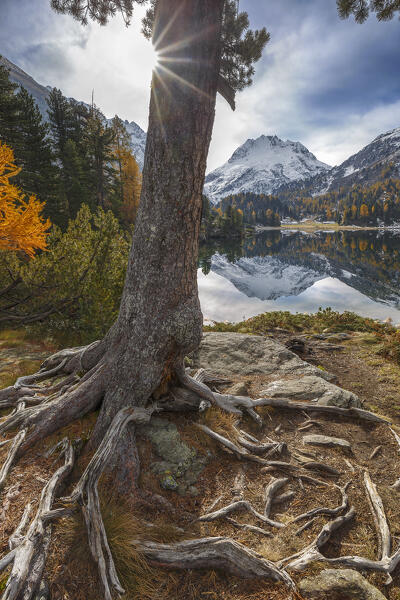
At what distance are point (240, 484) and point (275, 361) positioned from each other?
13.9ft

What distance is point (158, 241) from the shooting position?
362 cm

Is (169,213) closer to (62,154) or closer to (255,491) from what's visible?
(255,491)

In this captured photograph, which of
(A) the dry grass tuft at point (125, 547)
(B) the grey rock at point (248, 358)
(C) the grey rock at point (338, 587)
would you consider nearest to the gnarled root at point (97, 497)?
(A) the dry grass tuft at point (125, 547)

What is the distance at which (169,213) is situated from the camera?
356 cm

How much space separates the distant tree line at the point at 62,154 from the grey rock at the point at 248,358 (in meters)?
16.6

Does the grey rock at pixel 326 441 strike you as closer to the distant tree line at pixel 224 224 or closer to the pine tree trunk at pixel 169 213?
the pine tree trunk at pixel 169 213

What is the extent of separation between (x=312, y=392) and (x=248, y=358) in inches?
86.4

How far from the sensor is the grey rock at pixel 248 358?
6.96 m

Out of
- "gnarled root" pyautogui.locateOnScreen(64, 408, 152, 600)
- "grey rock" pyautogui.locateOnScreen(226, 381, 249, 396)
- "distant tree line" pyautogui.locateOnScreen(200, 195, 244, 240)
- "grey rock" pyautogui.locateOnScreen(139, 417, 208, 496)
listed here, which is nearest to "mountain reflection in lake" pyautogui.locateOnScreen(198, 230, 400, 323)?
"grey rock" pyautogui.locateOnScreen(226, 381, 249, 396)

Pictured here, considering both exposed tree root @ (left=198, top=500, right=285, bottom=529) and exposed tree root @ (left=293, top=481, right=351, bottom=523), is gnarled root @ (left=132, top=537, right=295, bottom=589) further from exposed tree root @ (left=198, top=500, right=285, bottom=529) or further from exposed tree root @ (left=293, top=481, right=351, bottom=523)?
exposed tree root @ (left=293, top=481, right=351, bottom=523)

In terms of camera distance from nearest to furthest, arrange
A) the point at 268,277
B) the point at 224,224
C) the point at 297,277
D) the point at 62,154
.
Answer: the point at 62,154 → the point at 297,277 → the point at 268,277 → the point at 224,224

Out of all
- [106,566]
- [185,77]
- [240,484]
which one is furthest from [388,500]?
[185,77]

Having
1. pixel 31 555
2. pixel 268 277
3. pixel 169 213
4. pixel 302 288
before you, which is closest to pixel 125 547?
pixel 31 555

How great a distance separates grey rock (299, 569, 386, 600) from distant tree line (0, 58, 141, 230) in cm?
2121
